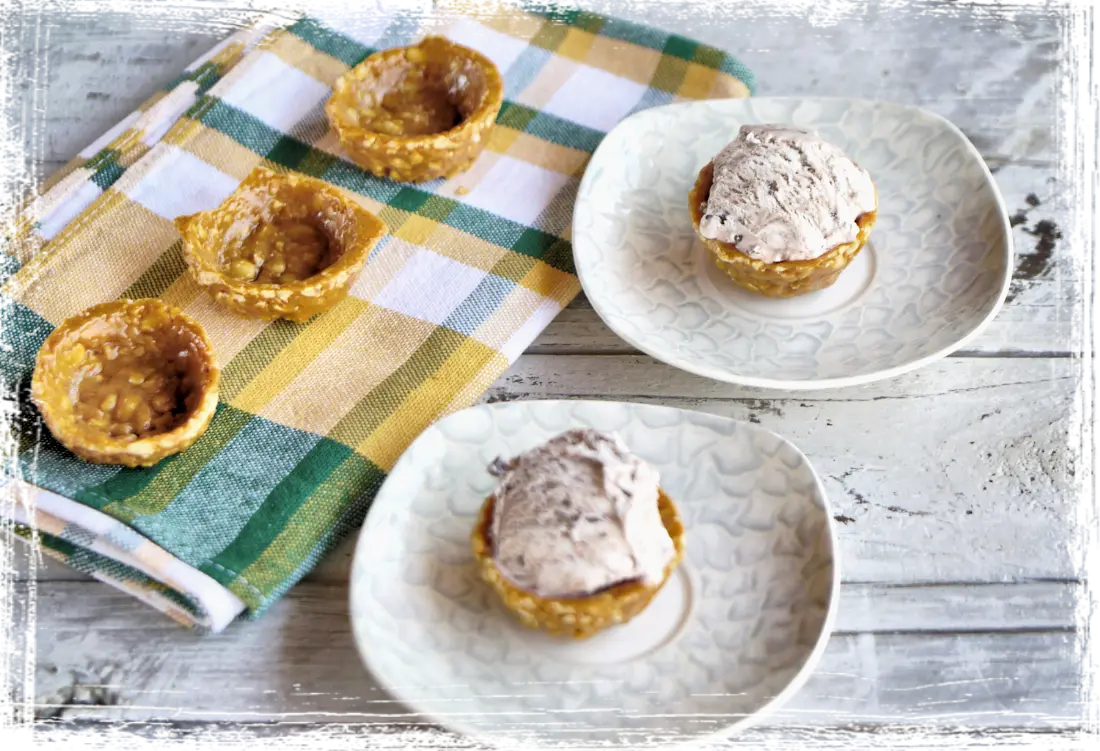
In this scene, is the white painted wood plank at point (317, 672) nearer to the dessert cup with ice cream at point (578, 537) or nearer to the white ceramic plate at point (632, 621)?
the white ceramic plate at point (632, 621)

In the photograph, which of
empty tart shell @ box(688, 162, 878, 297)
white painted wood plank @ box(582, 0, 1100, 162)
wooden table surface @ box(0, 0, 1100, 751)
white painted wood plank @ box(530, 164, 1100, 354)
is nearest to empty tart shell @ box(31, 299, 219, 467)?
wooden table surface @ box(0, 0, 1100, 751)

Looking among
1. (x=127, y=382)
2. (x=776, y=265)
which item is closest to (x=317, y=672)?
(x=127, y=382)

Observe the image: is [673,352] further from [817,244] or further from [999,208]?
[999,208]

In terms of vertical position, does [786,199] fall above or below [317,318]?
above

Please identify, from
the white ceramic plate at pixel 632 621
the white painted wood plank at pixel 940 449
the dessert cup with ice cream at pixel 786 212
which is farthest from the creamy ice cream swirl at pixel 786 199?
the white ceramic plate at pixel 632 621

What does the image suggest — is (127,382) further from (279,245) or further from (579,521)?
(579,521)

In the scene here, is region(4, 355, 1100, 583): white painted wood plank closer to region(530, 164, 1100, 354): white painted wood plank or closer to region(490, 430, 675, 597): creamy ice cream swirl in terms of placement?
region(530, 164, 1100, 354): white painted wood plank

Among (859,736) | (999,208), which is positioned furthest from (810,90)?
(859,736)
